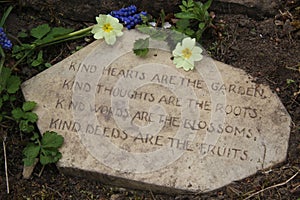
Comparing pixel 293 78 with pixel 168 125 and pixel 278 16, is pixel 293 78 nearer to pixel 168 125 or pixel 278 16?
pixel 278 16

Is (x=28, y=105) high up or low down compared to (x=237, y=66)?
down

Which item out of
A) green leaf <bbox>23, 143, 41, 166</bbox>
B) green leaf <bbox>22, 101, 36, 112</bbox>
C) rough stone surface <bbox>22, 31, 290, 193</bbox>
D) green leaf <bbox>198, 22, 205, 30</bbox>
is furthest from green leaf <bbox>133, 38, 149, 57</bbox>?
green leaf <bbox>23, 143, 41, 166</bbox>

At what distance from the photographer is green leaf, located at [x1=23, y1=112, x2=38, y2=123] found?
10.7 ft

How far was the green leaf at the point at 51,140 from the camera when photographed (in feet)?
10.4

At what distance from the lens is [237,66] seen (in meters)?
3.43

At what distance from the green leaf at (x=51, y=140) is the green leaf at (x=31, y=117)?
0.32 feet

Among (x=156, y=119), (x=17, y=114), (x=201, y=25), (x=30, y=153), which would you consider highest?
(x=201, y=25)

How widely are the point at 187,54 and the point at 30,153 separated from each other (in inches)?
33.2

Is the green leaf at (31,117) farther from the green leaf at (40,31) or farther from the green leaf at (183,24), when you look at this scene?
the green leaf at (183,24)

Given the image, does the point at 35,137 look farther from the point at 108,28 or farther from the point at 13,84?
the point at 108,28

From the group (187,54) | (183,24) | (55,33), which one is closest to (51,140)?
(55,33)

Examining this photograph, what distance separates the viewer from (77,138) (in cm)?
322

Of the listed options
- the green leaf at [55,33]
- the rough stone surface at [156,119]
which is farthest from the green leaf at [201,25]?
the green leaf at [55,33]

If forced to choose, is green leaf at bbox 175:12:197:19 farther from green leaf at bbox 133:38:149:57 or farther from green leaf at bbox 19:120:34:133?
green leaf at bbox 19:120:34:133
